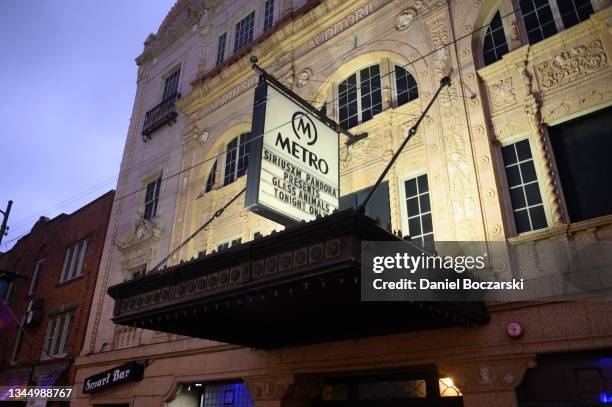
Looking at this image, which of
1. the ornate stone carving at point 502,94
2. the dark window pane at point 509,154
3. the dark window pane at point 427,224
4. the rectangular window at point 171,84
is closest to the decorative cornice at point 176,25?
the rectangular window at point 171,84

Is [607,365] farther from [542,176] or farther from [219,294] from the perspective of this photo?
[219,294]

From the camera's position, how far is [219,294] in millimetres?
7133

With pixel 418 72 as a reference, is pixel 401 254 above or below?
below

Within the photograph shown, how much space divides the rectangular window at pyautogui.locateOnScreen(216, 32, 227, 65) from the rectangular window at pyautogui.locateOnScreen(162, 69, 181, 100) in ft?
8.06

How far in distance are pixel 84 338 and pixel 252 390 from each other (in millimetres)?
8556

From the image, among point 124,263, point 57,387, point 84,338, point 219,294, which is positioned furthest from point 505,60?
point 57,387

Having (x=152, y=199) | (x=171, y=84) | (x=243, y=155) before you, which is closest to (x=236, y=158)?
A: (x=243, y=155)

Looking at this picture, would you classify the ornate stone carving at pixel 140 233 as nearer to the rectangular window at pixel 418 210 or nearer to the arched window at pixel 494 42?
the rectangular window at pixel 418 210

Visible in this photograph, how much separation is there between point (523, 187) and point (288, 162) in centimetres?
402

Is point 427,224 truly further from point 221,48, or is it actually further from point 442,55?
point 221,48

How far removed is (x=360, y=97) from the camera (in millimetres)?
11328

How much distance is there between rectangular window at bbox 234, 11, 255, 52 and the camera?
53.2 feet

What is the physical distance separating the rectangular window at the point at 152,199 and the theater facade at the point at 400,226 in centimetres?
196

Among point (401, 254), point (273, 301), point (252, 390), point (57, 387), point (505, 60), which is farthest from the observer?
point (57, 387)
